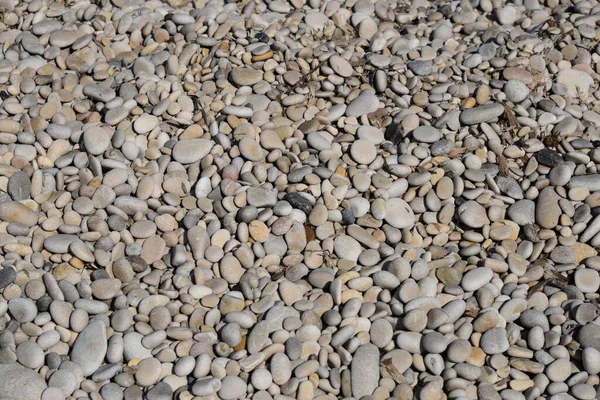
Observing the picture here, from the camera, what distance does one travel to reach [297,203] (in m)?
2.65

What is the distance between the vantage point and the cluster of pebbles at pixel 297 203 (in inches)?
89.4

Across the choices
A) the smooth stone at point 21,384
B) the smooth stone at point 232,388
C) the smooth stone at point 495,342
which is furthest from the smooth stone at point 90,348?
the smooth stone at point 495,342

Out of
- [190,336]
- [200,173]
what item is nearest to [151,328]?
[190,336]

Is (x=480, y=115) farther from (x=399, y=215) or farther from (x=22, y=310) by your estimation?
(x=22, y=310)

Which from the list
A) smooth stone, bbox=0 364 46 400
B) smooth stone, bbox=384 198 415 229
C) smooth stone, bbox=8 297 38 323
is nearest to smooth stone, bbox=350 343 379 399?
smooth stone, bbox=384 198 415 229

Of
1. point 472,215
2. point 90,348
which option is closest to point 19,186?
point 90,348

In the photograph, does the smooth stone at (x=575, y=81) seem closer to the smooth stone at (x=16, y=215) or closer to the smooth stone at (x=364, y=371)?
the smooth stone at (x=364, y=371)

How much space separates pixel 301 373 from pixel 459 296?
615 mm

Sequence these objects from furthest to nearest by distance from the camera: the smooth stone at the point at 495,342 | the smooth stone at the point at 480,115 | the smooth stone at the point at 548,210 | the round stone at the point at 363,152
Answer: the smooth stone at the point at 480,115
the round stone at the point at 363,152
the smooth stone at the point at 548,210
the smooth stone at the point at 495,342

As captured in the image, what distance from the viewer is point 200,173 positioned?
2812 mm

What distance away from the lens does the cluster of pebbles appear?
2.27 metres

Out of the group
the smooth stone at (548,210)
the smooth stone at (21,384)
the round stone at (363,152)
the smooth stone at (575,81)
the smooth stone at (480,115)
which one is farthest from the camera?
the smooth stone at (575,81)

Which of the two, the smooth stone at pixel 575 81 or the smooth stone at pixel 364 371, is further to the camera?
the smooth stone at pixel 575 81

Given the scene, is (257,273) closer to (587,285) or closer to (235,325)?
(235,325)
